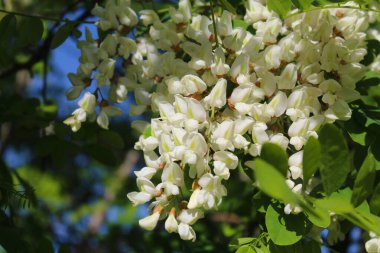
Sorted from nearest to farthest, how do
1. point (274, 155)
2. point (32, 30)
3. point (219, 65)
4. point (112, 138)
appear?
point (274, 155) < point (219, 65) < point (32, 30) < point (112, 138)

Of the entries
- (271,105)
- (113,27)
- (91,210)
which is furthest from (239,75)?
(91,210)

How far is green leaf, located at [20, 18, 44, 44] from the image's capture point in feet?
3.70

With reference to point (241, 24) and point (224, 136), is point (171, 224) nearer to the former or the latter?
point (224, 136)

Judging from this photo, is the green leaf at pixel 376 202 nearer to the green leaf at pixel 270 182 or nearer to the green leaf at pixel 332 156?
the green leaf at pixel 332 156

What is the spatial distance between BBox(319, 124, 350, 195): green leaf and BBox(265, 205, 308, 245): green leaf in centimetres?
14

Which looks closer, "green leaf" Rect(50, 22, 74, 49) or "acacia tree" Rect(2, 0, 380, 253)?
"acacia tree" Rect(2, 0, 380, 253)

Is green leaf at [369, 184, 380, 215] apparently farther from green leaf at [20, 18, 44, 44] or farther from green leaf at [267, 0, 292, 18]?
green leaf at [20, 18, 44, 44]

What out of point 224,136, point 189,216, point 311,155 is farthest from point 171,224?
point 311,155

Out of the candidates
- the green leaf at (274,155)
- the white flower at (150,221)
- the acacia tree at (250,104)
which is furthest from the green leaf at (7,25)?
the green leaf at (274,155)

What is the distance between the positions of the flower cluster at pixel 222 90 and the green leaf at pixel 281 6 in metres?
0.01

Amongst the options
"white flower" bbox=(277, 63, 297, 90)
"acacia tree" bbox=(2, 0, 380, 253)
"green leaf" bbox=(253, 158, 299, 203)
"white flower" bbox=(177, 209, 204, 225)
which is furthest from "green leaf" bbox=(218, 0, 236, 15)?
"green leaf" bbox=(253, 158, 299, 203)

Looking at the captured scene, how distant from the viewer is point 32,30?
113 cm

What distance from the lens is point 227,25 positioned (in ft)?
3.10

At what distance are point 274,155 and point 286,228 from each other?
0.19 metres
